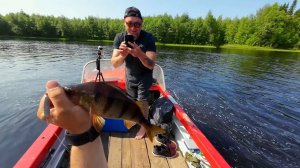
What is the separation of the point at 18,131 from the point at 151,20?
87.4 metres

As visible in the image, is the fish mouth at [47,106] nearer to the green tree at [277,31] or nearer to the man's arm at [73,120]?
the man's arm at [73,120]

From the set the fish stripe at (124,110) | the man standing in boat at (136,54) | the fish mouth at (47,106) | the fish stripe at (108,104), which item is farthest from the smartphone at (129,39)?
the fish mouth at (47,106)

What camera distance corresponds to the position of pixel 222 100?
1255cm

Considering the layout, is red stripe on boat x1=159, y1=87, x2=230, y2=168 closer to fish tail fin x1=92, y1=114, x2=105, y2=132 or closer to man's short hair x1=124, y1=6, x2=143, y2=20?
fish tail fin x1=92, y1=114, x2=105, y2=132

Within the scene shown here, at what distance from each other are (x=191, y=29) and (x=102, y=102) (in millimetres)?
87108

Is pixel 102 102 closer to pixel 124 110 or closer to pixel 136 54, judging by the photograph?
pixel 124 110

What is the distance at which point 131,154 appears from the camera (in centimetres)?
450

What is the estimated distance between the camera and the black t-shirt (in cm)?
455

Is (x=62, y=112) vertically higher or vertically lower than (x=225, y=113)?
higher

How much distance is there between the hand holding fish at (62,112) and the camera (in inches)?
49.4

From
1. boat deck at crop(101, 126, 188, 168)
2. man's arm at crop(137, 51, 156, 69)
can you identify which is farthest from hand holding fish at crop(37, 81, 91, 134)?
boat deck at crop(101, 126, 188, 168)

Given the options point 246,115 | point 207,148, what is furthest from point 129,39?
point 246,115

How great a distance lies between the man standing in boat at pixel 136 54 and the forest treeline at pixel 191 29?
79.7 m

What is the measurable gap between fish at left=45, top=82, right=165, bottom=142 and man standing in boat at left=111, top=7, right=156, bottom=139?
1957 mm
